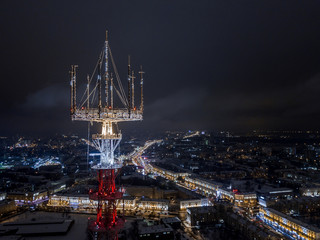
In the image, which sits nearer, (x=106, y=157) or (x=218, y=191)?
(x=106, y=157)

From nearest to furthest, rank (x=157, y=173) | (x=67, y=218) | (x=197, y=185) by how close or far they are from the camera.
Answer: (x=67, y=218), (x=197, y=185), (x=157, y=173)

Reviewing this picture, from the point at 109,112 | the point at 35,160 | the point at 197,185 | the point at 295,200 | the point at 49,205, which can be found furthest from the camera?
the point at 35,160

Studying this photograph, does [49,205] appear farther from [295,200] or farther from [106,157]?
[295,200]

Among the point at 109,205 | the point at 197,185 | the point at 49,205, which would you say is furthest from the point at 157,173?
the point at 109,205

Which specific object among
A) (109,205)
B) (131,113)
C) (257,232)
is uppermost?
(131,113)

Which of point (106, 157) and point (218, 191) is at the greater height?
point (106, 157)

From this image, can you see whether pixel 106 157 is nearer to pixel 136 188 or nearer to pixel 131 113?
pixel 131 113

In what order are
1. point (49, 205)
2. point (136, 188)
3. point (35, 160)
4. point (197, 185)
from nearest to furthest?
point (49, 205)
point (136, 188)
point (197, 185)
point (35, 160)

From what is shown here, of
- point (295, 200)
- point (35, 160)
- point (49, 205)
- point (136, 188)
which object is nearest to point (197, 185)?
point (136, 188)

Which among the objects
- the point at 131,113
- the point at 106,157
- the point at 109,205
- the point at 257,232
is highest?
the point at 131,113
